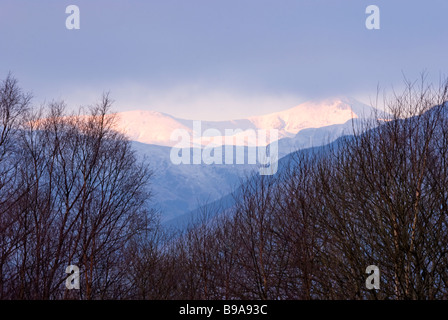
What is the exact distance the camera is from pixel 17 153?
23.8 m

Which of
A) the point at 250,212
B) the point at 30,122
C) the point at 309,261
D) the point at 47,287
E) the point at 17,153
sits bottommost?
the point at 47,287

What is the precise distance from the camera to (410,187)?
1263 centimetres
